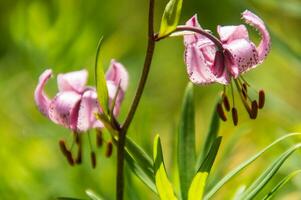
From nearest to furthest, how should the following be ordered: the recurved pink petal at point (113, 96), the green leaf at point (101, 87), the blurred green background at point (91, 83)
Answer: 1. the green leaf at point (101, 87)
2. the recurved pink petal at point (113, 96)
3. the blurred green background at point (91, 83)

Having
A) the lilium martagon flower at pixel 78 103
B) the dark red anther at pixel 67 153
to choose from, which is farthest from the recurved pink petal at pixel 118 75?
the dark red anther at pixel 67 153

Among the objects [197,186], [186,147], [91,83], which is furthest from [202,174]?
[91,83]

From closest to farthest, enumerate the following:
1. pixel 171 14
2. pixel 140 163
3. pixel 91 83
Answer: pixel 171 14, pixel 140 163, pixel 91 83

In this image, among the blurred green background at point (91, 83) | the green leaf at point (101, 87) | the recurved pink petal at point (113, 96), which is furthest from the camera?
the blurred green background at point (91, 83)

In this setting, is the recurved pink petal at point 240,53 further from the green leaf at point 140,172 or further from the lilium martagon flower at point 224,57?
the green leaf at point 140,172

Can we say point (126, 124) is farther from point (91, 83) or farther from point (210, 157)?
point (91, 83)
